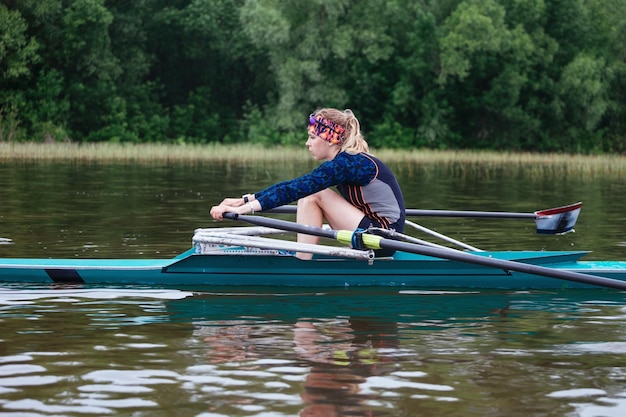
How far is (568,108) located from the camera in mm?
49719

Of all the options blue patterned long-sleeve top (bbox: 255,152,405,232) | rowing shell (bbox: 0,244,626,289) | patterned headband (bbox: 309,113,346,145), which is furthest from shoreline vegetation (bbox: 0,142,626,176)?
patterned headband (bbox: 309,113,346,145)

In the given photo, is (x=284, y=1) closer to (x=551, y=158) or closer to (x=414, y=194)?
(x=551, y=158)

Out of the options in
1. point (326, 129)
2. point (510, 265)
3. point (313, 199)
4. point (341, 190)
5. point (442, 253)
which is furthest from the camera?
point (341, 190)

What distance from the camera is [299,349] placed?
21.9 ft

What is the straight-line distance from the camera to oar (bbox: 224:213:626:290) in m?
7.72

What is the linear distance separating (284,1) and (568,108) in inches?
505

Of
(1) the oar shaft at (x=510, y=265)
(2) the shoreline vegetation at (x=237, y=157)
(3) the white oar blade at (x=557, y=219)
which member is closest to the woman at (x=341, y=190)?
(1) the oar shaft at (x=510, y=265)

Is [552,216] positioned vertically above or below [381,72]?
below

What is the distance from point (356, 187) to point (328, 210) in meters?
0.28

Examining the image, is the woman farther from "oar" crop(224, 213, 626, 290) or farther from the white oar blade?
the white oar blade

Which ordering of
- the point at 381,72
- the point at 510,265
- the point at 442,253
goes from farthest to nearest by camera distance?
1. the point at 381,72
2. the point at 442,253
3. the point at 510,265

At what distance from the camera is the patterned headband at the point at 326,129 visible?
28.2 ft

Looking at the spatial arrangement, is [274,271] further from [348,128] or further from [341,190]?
[348,128]

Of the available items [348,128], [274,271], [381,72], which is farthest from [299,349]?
[381,72]
